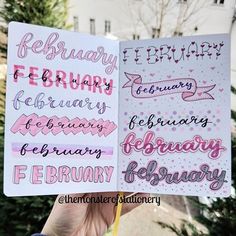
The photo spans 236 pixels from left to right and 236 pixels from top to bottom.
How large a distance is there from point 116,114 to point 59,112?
153mm

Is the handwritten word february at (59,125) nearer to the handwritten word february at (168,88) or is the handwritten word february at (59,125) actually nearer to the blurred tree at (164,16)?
the handwritten word february at (168,88)

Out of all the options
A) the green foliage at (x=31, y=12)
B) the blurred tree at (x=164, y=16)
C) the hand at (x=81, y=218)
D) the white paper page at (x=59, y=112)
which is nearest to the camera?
the white paper page at (x=59, y=112)

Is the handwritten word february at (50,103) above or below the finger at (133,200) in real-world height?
above

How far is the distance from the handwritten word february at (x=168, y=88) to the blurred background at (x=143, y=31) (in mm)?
304

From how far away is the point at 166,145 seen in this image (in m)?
0.89

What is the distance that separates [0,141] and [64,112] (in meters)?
2.04

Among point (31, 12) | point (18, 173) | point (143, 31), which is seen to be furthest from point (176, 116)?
point (143, 31)

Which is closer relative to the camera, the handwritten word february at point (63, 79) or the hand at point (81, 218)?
the handwritten word february at point (63, 79)

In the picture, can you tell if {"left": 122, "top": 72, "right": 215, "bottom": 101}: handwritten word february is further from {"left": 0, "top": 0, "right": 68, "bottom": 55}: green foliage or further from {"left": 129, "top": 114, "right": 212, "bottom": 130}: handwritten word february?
{"left": 0, "top": 0, "right": 68, "bottom": 55}: green foliage

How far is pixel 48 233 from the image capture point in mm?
1081

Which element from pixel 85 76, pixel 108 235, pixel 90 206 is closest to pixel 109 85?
pixel 85 76

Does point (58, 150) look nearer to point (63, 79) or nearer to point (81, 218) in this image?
point (63, 79)

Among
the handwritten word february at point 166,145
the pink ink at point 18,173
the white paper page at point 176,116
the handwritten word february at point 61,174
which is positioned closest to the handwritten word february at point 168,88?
the white paper page at point 176,116

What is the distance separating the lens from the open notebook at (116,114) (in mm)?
829
